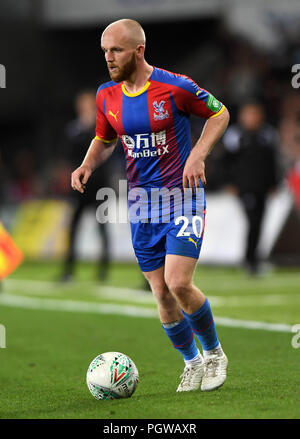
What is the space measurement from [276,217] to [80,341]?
7.42 metres

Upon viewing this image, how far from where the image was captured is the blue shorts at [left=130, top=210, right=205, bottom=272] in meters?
5.61

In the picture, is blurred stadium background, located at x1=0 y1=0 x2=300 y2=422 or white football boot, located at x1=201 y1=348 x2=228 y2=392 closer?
white football boot, located at x1=201 y1=348 x2=228 y2=392

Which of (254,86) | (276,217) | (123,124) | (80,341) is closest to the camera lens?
(123,124)

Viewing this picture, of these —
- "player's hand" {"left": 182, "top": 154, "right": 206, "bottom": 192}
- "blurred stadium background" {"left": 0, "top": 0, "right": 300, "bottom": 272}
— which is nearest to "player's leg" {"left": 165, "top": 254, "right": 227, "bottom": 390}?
"player's hand" {"left": 182, "top": 154, "right": 206, "bottom": 192}

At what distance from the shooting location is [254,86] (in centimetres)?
2266

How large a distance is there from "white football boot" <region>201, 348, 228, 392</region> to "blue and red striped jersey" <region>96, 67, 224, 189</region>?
1.12m

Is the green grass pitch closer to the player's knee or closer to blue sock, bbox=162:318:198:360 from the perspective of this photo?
blue sock, bbox=162:318:198:360

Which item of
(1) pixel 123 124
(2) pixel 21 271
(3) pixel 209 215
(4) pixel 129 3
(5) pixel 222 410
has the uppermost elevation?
(4) pixel 129 3

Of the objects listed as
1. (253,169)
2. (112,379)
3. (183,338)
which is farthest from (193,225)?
(253,169)

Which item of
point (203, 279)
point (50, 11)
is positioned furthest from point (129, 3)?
point (203, 279)

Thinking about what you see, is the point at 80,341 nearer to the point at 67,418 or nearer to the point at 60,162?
the point at 67,418

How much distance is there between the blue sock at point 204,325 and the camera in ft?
18.7

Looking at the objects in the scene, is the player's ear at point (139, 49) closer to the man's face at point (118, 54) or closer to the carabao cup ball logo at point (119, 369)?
the man's face at point (118, 54)
